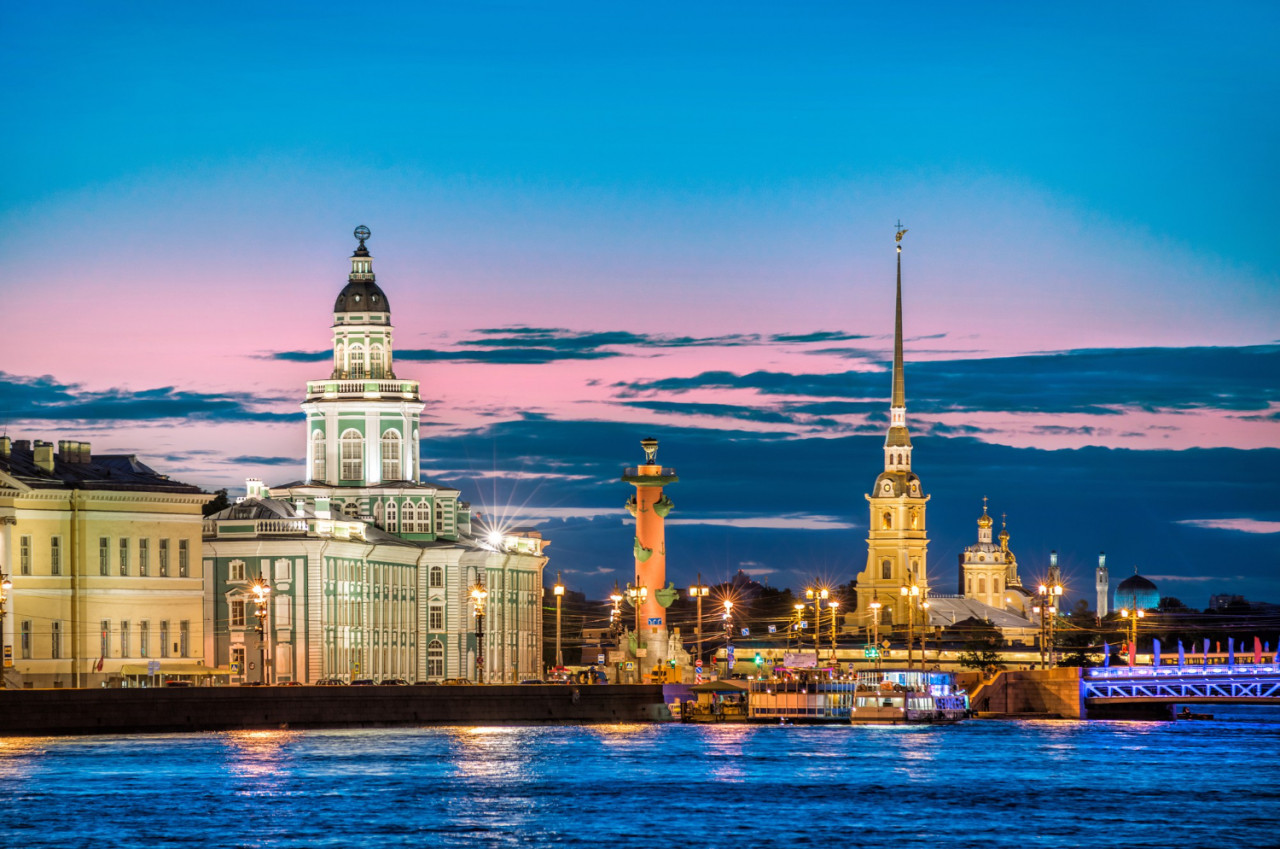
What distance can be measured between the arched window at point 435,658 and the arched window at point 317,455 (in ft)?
39.1

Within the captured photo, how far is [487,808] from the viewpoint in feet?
260

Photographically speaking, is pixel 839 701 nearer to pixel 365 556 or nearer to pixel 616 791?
pixel 365 556

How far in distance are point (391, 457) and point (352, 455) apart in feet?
7.87

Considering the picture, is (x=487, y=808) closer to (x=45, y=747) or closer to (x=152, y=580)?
(x=45, y=747)

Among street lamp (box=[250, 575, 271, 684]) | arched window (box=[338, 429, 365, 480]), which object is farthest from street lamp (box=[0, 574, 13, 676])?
arched window (box=[338, 429, 365, 480])

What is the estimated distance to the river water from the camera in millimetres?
72688

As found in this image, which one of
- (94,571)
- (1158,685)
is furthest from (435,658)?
(1158,685)

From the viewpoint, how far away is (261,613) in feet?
387

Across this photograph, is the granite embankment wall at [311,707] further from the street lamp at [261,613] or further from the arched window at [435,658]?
the arched window at [435,658]

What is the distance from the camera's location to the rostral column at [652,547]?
14612 centimetres

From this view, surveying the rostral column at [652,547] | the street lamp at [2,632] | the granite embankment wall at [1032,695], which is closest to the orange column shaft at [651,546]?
the rostral column at [652,547]

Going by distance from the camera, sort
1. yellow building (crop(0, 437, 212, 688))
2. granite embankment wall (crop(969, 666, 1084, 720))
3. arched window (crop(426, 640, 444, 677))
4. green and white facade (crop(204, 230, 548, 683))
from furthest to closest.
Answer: arched window (crop(426, 640, 444, 677)) → granite embankment wall (crop(969, 666, 1084, 720)) → green and white facade (crop(204, 230, 548, 683)) → yellow building (crop(0, 437, 212, 688))

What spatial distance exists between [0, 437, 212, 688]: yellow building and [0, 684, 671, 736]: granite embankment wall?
13.7 meters

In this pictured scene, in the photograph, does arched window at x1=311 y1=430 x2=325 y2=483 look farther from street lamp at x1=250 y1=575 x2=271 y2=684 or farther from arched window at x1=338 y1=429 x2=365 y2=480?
street lamp at x1=250 y1=575 x2=271 y2=684
